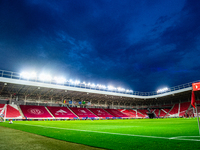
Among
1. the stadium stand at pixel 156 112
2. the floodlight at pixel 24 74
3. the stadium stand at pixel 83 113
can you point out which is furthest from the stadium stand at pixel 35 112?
the stadium stand at pixel 156 112

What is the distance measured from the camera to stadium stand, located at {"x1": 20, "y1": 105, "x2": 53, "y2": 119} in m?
41.3

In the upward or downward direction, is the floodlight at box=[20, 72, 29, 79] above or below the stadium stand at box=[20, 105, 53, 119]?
above

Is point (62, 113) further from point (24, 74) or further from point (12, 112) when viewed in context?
point (24, 74)

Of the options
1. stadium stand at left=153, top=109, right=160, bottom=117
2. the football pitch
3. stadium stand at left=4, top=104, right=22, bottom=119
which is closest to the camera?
the football pitch

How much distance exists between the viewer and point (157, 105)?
75750mm

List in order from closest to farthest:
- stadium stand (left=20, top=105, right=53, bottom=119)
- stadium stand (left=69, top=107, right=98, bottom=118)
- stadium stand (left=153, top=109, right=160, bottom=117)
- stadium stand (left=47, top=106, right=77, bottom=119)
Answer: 1. stadium stand (left=20, top=105, right=53, bottom=119)
2. stadium stand (left=47, top=106, right=77, bottom=119)
3. stadium stand (left=69, top=107, right=98, bottom=118)
4. stadium stand (left=153, top=109, right=160, bottom=117)

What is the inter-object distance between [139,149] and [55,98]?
5631 centimetres

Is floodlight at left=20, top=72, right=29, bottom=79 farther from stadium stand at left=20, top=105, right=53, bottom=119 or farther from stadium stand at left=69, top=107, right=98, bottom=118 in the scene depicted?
stadium stand at left=69, top=107, right=98, bottom=118

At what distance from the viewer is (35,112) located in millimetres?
44062

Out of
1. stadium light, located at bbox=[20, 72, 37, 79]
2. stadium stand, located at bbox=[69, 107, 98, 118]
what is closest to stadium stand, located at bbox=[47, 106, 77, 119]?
stadium stand, located at bbox=[69, 107, 98, 118]

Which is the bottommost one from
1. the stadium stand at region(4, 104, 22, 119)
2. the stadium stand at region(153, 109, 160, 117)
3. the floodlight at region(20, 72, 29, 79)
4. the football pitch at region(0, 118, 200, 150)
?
the stadium stand at region(153, 109, 160, 117)

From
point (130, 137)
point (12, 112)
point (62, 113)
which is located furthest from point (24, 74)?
point (130, 137)

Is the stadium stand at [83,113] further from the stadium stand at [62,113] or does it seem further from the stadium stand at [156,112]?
the stadium stand at [156,112]

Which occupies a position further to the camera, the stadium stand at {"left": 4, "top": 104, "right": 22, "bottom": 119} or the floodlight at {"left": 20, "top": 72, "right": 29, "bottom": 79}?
the floodlight at {"left": 20, "top": 72, "right": 29, "bottom": 79}
